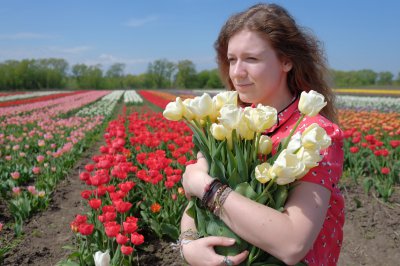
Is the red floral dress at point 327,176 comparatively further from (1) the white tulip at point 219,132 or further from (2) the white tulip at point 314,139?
(1) the white tulip at point 219,132

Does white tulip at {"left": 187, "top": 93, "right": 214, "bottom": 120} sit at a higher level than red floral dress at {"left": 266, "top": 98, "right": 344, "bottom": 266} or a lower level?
higher

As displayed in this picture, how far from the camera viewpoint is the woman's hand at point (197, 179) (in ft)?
4.21

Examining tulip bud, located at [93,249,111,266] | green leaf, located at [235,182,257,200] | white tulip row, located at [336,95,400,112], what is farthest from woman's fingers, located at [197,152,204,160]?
white tulip row, located at [336,95,400,112]

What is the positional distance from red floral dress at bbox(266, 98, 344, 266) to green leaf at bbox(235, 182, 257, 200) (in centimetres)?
16

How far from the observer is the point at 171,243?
3.00 metres

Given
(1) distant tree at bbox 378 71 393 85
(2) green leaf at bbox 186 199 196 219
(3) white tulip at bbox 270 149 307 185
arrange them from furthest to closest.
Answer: (1) distant tree at bbox 378 71 393 85 < (2) green leaf at bbox 186 199 196 219 < (3) white tulip at bbox 270 149 307 185

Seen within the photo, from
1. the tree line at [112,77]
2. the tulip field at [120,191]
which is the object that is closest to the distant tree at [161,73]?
the tree line at [112,77]

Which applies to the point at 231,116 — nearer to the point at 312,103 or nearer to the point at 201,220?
the point at 312,103

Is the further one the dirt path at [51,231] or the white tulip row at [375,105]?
the white tulip row at [375,105]

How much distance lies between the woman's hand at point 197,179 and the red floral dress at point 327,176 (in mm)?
269

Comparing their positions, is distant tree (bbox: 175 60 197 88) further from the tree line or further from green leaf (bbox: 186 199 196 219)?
green leaf (bbox: 186 199 196 219)

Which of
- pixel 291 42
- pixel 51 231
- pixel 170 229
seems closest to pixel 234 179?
pixel 291 42

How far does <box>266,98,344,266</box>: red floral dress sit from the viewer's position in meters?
1.24

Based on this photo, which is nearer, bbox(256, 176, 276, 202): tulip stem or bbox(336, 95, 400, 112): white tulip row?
bbox(256, 176, 276, 202): tulip stem
